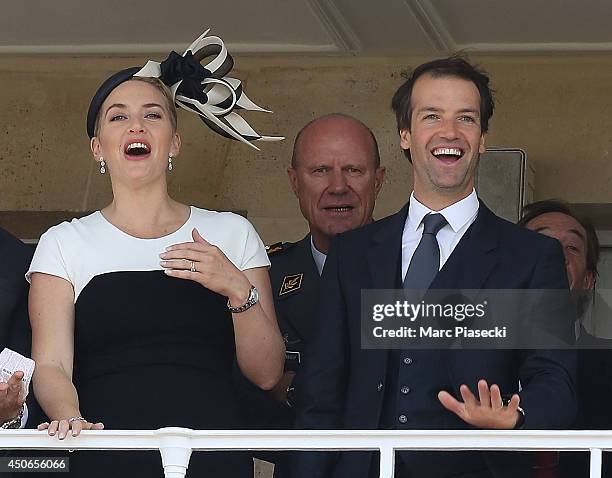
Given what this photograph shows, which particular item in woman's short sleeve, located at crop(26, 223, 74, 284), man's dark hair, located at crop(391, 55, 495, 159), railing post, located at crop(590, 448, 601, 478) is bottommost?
railing post, located at crop(590, 448, 601, 478)

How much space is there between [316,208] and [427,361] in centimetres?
123

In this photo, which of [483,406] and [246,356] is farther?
[246,356]

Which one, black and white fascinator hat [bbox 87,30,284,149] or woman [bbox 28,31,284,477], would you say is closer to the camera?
woman [bbox 28,31,284,477]

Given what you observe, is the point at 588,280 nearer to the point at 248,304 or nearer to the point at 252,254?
the point at 252,254

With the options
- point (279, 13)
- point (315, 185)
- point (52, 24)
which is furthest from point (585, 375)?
point (52, 24)

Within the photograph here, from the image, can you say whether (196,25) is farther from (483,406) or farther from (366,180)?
(483,406)

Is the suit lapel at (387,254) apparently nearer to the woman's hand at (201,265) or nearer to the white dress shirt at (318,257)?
the woman's hand at (201,265)

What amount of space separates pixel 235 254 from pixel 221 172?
247 centimetres

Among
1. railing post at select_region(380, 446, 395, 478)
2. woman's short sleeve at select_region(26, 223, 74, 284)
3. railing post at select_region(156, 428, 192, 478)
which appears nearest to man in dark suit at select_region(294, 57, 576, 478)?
railing post at select_region(380, 446, 395, 478)

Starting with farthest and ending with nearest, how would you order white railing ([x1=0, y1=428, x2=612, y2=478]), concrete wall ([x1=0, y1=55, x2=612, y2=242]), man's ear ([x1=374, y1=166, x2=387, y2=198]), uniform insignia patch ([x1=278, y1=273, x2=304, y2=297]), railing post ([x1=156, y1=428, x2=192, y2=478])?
concrete wall ([x1=0, y1=55, x2=612, y2=242]) < man's ear ([x1=374, y1=166, x2=387, y2=198]) < uniform insignia patch ([x1=278, y1=273, x2=304, y2=297]) < railing post ([x1=156, y1=428, x2=192, y2=478]) < white railing ([x1=0, y1=428, x2=612, y2=478])

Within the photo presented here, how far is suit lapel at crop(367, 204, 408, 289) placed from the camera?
13.9 feet

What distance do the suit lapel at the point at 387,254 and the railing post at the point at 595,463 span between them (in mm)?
705

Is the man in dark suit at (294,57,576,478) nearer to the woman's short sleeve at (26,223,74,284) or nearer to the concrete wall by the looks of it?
the woman's short sleeve at (26,223,74,284)

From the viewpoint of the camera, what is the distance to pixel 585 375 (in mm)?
4484
